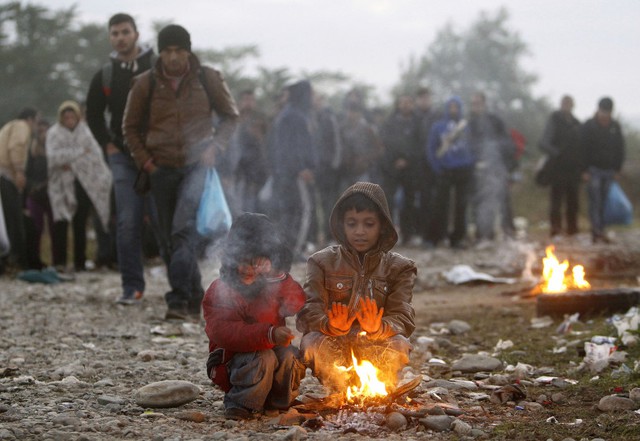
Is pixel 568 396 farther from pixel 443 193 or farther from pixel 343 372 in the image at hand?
pixel 443 193

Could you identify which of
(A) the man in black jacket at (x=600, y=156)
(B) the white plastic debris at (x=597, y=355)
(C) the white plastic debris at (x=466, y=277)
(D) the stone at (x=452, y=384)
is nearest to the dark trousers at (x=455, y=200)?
(A) the man in black jacket at (x=600, y=156)

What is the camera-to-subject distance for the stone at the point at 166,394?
14.4 ft

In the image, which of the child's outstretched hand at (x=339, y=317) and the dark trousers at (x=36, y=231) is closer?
the child's outstretched hand at (x=339, y=317)

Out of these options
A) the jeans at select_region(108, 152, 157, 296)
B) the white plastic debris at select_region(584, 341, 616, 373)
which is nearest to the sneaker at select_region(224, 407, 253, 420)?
the white plastic debris at select_region(584, 341, 616, 373)

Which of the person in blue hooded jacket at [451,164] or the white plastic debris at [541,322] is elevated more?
the person in blue hooded jacket at [451,164]

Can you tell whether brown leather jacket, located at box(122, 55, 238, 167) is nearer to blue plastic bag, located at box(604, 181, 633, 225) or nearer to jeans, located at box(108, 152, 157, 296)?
jeans, located at box(108, 152, 157, 296)

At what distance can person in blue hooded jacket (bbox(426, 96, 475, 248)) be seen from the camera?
45.6 feet

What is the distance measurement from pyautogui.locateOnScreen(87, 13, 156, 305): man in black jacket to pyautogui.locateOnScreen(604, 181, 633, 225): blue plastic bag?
30.6 feet

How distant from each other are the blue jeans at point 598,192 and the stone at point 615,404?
10.8m

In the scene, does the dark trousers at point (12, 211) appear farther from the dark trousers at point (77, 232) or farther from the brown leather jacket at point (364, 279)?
the brown leather jacket at point (364, 279)

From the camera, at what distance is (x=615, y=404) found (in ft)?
14.5

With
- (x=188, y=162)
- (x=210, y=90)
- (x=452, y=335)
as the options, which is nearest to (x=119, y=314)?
Answer: (x=188, y=162)

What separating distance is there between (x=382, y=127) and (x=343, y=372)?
36.1 feet

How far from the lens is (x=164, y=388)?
14.5 ft
